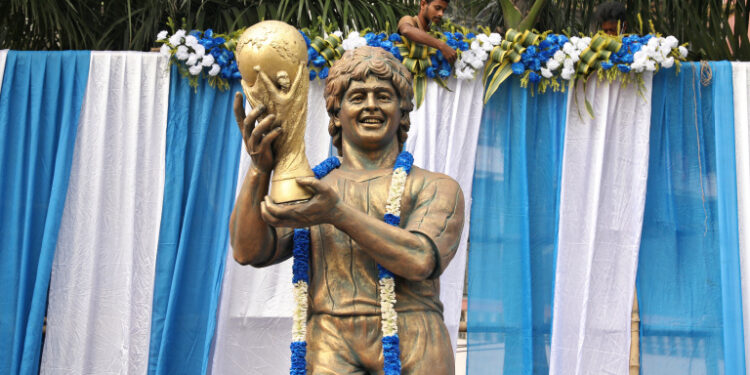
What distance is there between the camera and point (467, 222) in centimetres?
547

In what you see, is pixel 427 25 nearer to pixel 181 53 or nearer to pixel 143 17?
pixel 181 53

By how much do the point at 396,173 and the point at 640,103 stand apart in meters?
2.87

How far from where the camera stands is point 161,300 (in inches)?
210

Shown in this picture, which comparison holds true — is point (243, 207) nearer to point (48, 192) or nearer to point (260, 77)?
point (260, 77)

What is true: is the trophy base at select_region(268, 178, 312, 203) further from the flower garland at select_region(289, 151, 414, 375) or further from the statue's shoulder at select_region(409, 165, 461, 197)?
the statue's shoulder at select_region(409, 165, 461, 197)

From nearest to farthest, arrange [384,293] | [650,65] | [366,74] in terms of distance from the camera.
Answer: [384,293] < [366,74] < [650,65]

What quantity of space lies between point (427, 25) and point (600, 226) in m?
1.46

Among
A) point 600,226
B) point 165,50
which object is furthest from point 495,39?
point 165,50

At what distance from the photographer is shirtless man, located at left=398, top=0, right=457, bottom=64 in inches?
208

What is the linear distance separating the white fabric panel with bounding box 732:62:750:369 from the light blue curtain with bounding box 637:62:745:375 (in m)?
0.05

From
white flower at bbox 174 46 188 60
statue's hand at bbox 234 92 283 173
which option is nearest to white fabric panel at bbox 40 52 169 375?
white flower at bbox 174 46 188 60

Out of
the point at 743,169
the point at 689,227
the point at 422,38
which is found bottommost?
the point at 689,227

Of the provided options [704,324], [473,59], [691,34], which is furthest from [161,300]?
[691,34]

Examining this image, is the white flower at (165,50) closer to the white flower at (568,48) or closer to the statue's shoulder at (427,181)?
the white flower at (568,48)
